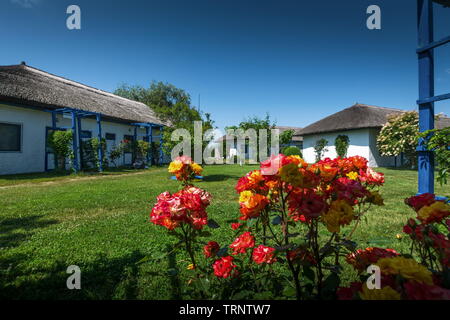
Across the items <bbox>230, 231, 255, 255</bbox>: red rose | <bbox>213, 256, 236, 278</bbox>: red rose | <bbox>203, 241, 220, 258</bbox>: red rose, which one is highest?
<bbox>230, 231, 255, 255</bbox>: red rose

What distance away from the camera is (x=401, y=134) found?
14344 mm

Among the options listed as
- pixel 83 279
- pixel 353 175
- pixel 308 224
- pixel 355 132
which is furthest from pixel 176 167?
pixel 355 132

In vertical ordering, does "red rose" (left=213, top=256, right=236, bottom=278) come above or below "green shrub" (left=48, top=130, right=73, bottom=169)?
below

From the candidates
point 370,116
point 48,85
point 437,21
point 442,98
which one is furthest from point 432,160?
point 370,116

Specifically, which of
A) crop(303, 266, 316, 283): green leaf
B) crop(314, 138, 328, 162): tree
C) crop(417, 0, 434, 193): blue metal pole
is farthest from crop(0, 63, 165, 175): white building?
crop(314, 138, 328, 162): tree

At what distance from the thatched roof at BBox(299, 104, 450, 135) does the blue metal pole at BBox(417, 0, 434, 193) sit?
17289 mm

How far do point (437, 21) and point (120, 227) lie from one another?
4852mm

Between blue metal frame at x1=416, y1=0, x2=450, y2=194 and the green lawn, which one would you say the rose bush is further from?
blue metal frame at x1=416, y1=0, x2=450, y2=194

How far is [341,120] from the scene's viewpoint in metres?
21.2

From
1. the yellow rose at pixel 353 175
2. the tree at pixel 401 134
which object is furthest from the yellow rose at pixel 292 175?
the tree at pixel 401 134

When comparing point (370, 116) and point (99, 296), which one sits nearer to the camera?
point (99, 296)

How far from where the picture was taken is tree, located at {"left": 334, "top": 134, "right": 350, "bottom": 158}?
19250 mm

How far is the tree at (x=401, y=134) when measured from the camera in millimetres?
13992
